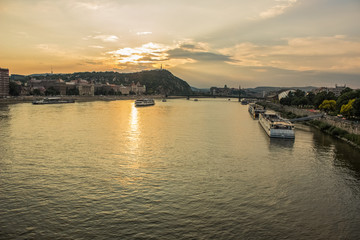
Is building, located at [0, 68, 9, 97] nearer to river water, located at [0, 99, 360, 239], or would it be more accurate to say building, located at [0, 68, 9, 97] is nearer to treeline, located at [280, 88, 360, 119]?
treeline, located at [280, 88, 360, 119]

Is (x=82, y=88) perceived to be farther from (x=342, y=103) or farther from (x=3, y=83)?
(x=342, y=103)

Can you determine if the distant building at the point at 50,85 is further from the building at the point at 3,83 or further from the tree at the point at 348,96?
the tree at the point at 348,96

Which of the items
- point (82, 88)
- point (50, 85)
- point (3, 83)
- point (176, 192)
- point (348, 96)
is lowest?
point (176, 192)

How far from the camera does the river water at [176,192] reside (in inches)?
392

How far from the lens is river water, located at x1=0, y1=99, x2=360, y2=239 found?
996cm

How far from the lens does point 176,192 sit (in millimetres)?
13258

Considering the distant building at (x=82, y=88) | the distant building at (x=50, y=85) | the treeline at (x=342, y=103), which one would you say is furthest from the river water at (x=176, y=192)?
the distant building at (x=82, y=88)

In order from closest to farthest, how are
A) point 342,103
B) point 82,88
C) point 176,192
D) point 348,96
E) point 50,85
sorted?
point 176,192
point 348,96
point 342,103
point 50,85
point 82,88

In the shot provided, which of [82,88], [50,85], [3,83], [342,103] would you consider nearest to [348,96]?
[342,103]

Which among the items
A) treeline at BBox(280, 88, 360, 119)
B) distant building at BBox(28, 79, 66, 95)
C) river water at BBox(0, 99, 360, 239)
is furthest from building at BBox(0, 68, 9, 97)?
river water at BBox(0, 99, 360, 239)

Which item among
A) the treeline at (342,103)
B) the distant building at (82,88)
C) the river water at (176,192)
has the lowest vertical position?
the river water at (176,192)

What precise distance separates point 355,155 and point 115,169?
59.7ft

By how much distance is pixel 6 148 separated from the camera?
73.0ft

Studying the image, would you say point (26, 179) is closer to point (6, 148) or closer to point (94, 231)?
point (94, 231)
